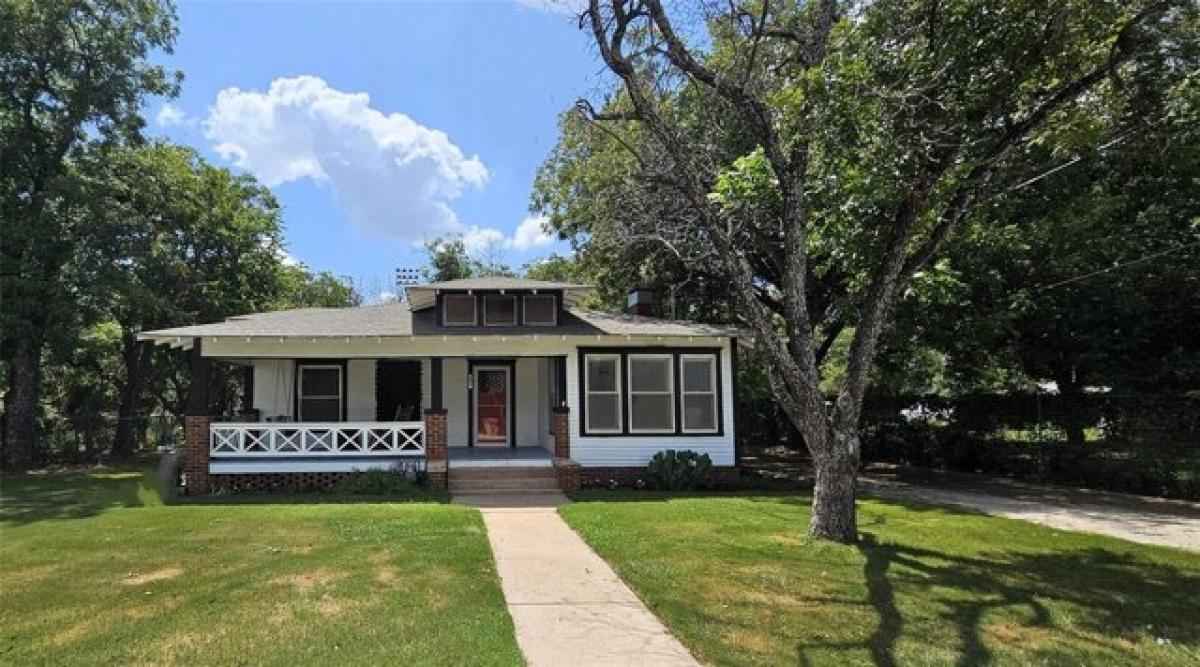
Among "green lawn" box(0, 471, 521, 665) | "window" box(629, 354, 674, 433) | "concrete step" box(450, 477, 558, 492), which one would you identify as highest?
"window" box(629, 354, 674, 433)

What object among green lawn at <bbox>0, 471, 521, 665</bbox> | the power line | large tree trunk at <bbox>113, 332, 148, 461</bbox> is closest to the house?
green lawn at <bbox>0, 471, 521, 665</bbox>

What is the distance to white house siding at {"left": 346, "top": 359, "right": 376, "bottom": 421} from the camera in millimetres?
18938

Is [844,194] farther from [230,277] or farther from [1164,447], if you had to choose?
[230,277]

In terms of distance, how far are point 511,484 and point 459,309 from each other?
13.9ft

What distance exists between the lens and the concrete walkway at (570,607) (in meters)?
5.71

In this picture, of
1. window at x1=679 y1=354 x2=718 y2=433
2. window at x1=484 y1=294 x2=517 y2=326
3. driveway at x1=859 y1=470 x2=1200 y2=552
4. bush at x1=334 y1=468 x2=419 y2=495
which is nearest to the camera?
driveway at x1=859 y1=470 x2=1200 y2=552

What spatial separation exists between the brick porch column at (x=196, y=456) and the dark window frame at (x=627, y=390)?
6954 millimetres

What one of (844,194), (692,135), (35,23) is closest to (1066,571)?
(844,194)

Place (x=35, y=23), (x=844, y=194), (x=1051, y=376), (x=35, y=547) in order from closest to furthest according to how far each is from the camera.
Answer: (x=35, y=547)
(x=844, y=194)
(x=1051, y=376)
(x=35, y=23)

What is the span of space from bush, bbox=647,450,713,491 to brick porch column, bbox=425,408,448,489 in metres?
4.04

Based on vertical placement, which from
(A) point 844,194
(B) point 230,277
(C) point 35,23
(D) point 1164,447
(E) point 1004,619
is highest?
(C) point 35,23

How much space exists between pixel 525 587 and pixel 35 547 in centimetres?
594

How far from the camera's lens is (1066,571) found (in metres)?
8.84

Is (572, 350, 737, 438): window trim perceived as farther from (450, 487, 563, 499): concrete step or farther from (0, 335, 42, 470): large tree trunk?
(0, 335, 42, 470): large tree trunk
